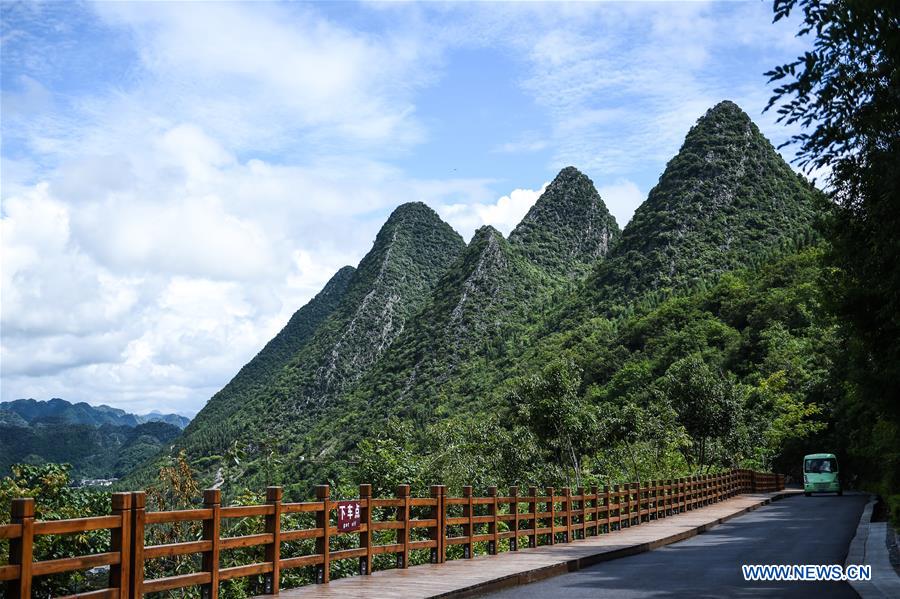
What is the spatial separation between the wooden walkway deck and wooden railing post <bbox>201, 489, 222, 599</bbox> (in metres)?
0.95

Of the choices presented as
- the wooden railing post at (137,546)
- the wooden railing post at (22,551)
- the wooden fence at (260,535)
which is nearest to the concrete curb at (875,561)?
the wooden fence at (260,535)

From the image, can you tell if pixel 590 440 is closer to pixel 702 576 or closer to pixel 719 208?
pixel 702 576

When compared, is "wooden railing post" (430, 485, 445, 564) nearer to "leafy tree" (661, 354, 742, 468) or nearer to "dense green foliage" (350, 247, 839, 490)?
"dense green foliage" (350, 247, 839, 490)

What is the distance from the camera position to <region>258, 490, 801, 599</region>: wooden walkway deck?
10508mm

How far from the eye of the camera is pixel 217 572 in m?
9.11

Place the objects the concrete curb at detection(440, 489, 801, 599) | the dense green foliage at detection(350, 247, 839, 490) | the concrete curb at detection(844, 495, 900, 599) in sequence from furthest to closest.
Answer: the dense green foliage at detection(350, 247, 839, 490) < the concrete curb at detection(440, 489, 801, 599) < the concrete curb at detection(844, 495, 900, 599)

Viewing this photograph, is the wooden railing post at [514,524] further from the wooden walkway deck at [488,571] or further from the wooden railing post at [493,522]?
the wooden railing post at [493,522]

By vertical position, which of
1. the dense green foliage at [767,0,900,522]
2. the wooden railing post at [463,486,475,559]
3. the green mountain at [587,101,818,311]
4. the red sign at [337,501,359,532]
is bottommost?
the wooden railing post at [463,486,475,559]

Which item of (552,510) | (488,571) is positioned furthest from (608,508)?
(488,571)

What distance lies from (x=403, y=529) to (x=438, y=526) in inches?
46.4

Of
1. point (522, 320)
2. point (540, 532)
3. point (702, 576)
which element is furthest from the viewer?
point (522, 320)

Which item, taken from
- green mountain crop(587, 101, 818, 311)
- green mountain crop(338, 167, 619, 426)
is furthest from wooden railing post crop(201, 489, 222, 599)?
green mountain crop(587, 101, 818, 311)

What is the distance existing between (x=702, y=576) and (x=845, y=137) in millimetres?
6749

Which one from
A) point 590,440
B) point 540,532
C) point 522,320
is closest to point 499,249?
point 522,320
